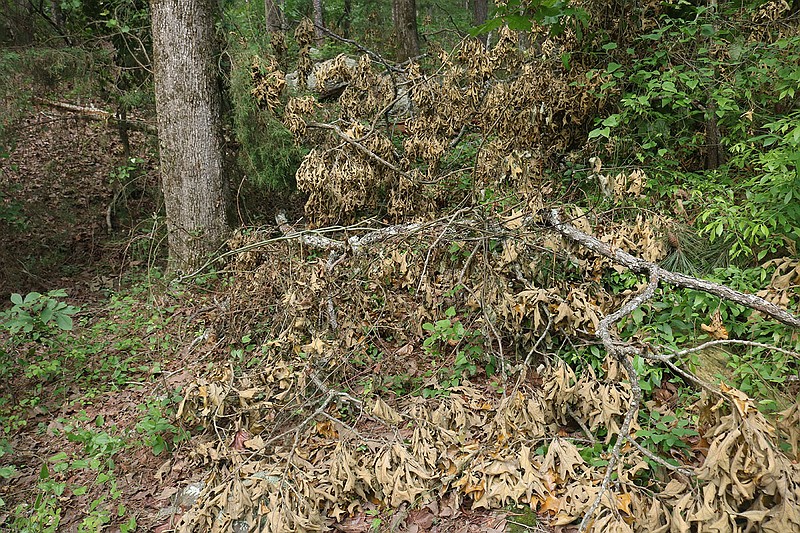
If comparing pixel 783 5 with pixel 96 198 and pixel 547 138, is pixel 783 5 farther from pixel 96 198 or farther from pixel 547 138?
pixel 96 198

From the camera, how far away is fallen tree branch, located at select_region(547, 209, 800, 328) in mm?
3254

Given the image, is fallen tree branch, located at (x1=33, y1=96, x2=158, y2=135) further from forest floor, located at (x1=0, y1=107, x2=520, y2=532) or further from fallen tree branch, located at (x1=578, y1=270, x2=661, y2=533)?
fallen tree branch, located at (x1=578, y1=270, x2=661, y2=533)

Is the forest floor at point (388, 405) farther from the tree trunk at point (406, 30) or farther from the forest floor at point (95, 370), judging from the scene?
the tree trunk at point (406, 30)

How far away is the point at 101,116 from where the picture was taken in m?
8.34

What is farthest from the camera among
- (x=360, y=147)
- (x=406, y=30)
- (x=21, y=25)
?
(x=406, y=30)

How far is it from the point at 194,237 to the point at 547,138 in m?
4.46

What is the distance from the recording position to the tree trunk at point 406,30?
10.2 m

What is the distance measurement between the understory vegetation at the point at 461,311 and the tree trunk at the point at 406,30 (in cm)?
380

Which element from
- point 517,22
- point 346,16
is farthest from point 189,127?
point 346,16

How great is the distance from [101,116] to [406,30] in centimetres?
568

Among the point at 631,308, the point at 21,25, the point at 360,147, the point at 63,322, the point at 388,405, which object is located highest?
the point at 21,25

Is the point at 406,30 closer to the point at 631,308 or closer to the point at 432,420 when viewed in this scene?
the point at 631,308

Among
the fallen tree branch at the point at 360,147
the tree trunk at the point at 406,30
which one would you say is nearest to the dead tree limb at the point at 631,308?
the fallen tree branch at the point at 360,147

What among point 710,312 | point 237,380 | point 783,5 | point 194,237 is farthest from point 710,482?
point 194,237
